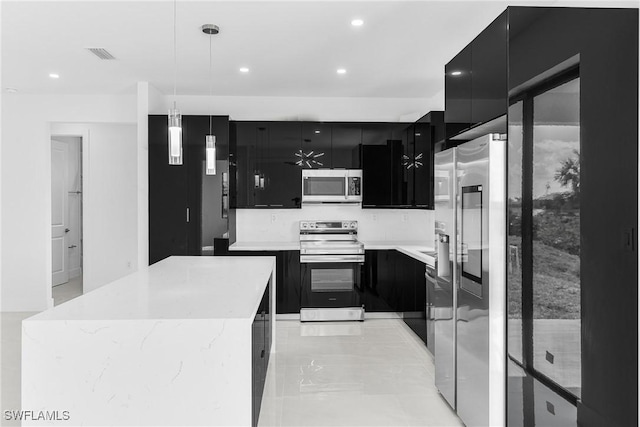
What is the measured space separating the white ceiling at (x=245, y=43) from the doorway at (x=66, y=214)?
2270 millimetres

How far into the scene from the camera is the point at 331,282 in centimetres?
523

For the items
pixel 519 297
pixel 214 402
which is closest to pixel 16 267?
pixel 214 402

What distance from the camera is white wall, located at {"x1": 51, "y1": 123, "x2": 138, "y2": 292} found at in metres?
6.34

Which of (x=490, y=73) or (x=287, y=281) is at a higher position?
(x=490, y=73)

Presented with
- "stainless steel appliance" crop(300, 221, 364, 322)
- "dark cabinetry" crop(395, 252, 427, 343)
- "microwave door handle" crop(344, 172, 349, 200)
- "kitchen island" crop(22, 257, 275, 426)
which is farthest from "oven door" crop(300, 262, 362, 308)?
"kitchen island" crop(22, 257, 275, 426)

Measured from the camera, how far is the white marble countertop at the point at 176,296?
1.91m

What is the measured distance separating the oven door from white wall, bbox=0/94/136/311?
293cm

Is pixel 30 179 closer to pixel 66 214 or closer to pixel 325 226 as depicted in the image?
pixel 66 214

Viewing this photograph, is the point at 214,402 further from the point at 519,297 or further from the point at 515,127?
the point at 515,127

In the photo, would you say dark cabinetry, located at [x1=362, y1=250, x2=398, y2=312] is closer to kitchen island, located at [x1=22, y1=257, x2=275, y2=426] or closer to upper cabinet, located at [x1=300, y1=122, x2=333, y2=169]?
upper cabinet, located at [x1=300, y1=122, x2=333, y2=169]

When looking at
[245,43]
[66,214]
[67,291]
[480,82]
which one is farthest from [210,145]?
[66,214]

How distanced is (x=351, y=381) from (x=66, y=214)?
6.19 m

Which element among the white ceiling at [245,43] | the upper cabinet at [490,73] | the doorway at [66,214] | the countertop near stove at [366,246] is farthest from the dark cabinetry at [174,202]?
the upper cabinet at [490,73]

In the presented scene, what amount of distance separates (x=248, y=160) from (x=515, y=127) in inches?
144
